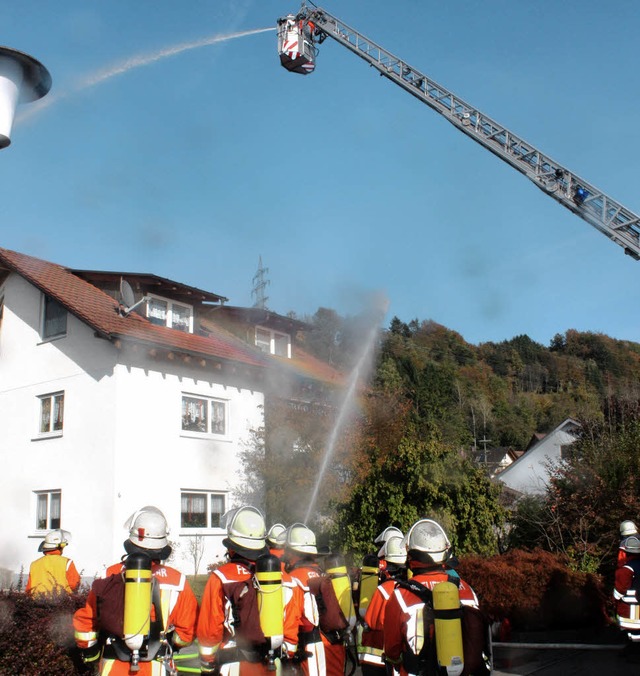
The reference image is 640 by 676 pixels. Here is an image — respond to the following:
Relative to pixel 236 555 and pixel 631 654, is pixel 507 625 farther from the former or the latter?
pixel 236 555

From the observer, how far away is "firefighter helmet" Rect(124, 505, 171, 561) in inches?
197

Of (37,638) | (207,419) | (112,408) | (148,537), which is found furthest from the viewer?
(207,419)

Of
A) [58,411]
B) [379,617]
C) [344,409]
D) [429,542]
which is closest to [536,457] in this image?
[344,409]

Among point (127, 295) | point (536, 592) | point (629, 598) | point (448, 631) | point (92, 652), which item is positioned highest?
point (127, 295)

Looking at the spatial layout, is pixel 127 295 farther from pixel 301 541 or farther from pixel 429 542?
pixel 429 542

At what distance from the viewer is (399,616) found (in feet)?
14.5

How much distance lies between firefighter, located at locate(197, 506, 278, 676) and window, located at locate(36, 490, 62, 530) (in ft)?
49.3

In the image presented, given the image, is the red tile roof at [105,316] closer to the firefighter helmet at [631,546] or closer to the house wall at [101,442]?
the house wall at [101,442]

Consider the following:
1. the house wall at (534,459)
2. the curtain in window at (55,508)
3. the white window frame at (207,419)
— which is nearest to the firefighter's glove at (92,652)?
the white window frame at (207,419)

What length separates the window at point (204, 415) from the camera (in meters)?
19.9

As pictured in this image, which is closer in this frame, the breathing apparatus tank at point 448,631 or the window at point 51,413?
the breathing apparatus tank at point 448,631

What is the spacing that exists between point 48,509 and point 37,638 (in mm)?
13528

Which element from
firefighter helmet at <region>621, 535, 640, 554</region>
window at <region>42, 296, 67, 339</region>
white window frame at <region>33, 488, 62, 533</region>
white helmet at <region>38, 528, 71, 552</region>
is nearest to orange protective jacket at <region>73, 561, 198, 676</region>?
white helmet at <region>38, 528, 71, 552</region>

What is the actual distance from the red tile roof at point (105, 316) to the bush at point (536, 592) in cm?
1059
